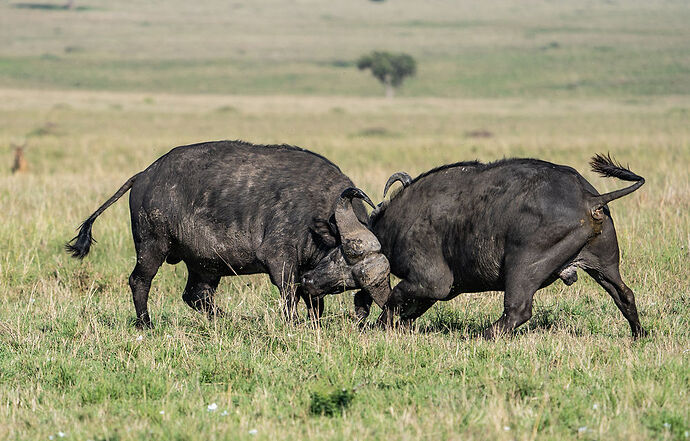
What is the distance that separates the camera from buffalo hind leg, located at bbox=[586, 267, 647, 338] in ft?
22.9

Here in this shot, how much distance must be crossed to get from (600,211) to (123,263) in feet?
19.3

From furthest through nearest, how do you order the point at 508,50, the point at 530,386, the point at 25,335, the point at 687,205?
1. the point at 508,50
2. the point at 687,205
3. the point at 25,335
4. the point at 530,386

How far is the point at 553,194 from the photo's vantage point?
6680 millimetres

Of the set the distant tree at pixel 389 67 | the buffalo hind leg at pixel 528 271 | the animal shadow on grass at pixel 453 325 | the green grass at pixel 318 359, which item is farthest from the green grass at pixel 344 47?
the buffalo hind leg at pixel 528 271

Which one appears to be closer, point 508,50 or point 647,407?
point 647,407

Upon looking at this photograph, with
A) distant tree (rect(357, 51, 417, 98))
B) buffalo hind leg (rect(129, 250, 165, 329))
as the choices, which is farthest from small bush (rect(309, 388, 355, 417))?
distant tree (rect(357, 51, 417, 98))

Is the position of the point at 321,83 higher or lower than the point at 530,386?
lower

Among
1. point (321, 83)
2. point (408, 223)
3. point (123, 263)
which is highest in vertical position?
point (408, 223)

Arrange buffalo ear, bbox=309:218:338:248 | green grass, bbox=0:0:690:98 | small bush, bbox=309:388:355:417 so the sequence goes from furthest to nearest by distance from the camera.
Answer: green grass, bbox=0:0:690:98 < buffalo ear, bbox=309:218:338:248 < small bush, bbox=309:388:355:417

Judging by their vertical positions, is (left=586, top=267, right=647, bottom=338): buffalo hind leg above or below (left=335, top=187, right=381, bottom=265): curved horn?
below

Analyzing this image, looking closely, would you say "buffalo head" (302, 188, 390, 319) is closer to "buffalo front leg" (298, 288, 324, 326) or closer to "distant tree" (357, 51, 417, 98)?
"buffalo front leg" (298, 288, 324, 326)

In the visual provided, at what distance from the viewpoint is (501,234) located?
271 inches

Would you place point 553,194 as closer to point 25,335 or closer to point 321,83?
point 25,335

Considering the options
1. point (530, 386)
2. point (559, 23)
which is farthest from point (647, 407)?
point (559, 23)
